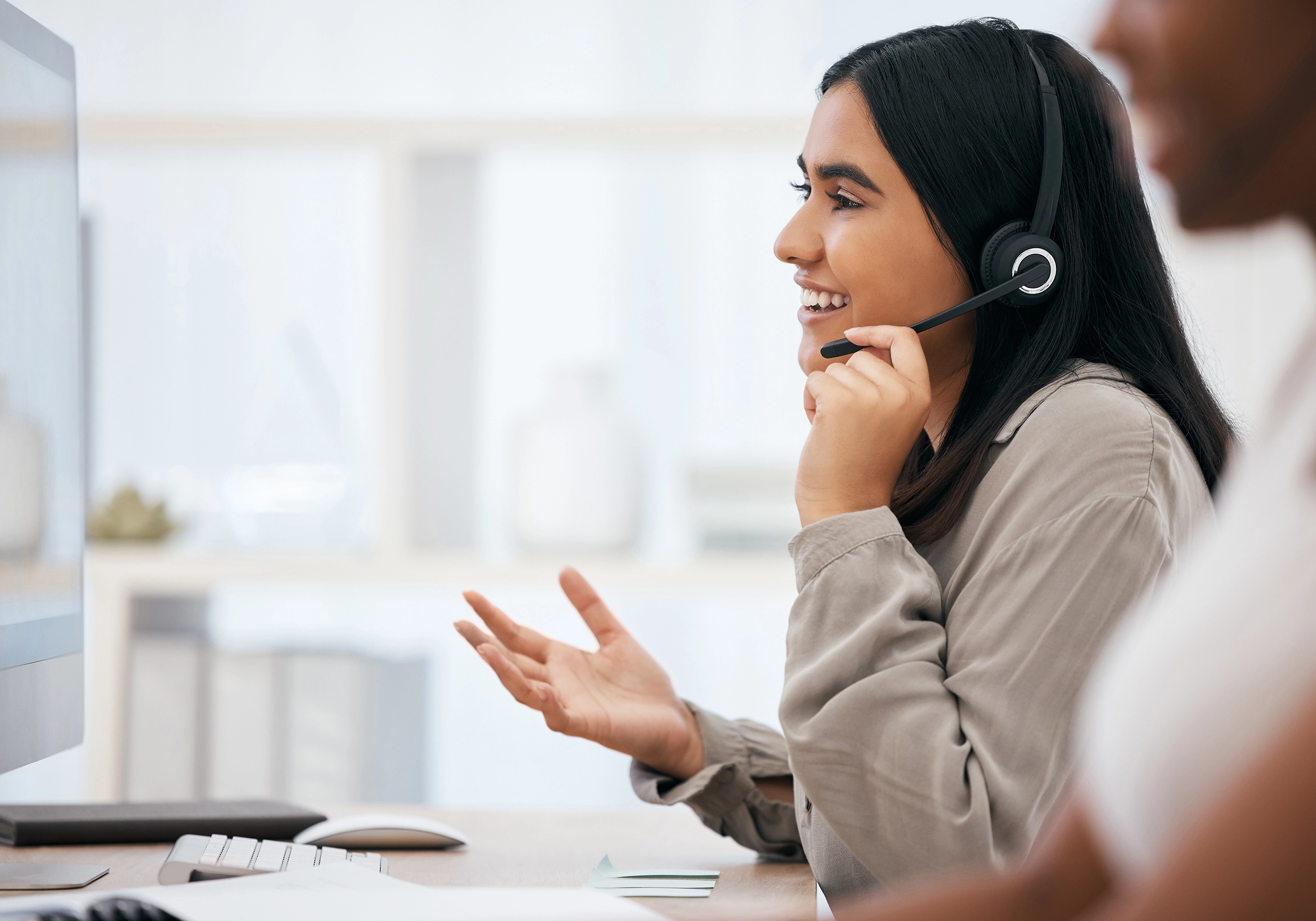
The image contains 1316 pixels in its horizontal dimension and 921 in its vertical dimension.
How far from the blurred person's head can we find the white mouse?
859mm

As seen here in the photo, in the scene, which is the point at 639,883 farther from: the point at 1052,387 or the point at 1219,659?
the point at 1219,659

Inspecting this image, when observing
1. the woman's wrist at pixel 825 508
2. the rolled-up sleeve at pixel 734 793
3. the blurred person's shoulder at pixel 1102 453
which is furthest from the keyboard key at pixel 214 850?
the blurred person's shoulder at pixel 1102 453

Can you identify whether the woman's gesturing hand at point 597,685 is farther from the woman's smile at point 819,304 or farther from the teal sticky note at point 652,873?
the woman's smile at point 819,304

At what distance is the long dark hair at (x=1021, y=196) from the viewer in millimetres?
1009

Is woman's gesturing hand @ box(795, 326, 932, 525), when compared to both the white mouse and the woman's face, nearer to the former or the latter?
the woman's face

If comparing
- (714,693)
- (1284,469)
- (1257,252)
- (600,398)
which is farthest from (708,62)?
(1284,469)

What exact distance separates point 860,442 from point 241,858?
1.89 ft

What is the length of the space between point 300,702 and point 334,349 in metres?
0.59

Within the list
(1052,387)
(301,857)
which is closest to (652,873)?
(301,857)

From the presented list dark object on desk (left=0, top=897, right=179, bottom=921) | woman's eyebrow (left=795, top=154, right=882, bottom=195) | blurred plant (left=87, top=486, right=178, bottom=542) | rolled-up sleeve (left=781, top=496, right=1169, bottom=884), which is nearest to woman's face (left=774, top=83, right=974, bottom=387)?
woman's eyebrow (left=795, top=154, right=882, bottom=195)

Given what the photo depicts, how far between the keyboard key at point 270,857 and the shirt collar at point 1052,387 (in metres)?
0.65

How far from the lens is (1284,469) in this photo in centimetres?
41

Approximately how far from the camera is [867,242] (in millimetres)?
1056

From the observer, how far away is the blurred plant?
193cm
